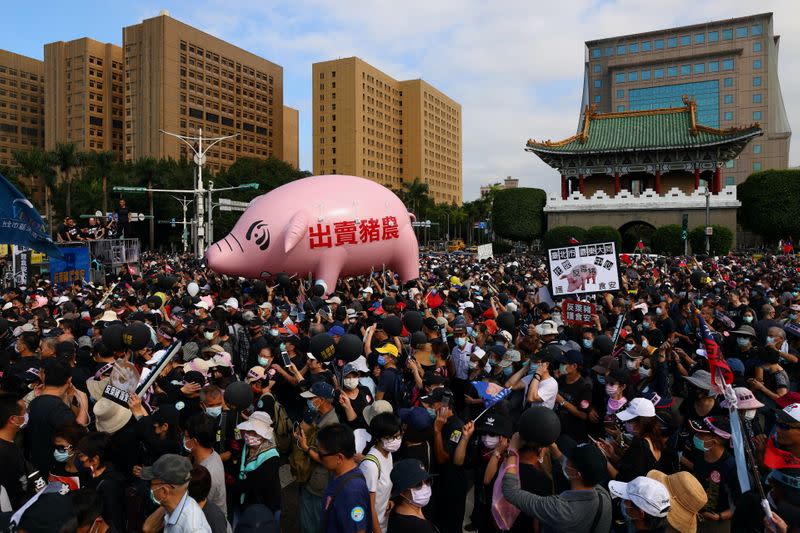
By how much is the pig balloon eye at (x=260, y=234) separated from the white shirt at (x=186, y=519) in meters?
9.37

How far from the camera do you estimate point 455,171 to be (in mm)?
121812

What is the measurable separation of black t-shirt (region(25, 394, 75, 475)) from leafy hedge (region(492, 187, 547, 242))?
39366 mm

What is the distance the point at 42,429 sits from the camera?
12.7ft

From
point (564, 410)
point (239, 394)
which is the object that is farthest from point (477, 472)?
point (239, 394)

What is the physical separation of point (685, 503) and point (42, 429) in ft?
13.9

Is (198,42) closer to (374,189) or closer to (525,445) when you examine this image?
(374,189)

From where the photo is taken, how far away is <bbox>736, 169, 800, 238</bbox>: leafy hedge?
36.6 meters

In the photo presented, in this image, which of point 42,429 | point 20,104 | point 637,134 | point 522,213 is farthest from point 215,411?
point 20,104

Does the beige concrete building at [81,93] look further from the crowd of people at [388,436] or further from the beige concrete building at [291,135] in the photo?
the crowd of people at [388,436]

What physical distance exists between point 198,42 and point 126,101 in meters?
13.4

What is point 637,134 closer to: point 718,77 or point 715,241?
point 715,241

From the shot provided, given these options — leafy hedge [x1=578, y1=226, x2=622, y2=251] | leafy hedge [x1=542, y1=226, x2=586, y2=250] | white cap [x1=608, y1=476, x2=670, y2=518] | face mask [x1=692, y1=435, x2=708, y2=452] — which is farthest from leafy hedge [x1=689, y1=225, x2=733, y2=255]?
white cap [x1=608, y1=476, x2=670, y2=518]

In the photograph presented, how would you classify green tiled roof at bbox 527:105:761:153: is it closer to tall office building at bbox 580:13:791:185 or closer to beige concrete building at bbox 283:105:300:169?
tall office building at bbox 580:13:791:185

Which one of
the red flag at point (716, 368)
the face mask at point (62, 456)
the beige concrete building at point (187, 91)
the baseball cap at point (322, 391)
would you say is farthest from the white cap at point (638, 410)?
the beige concrete building at point (187, 91)
